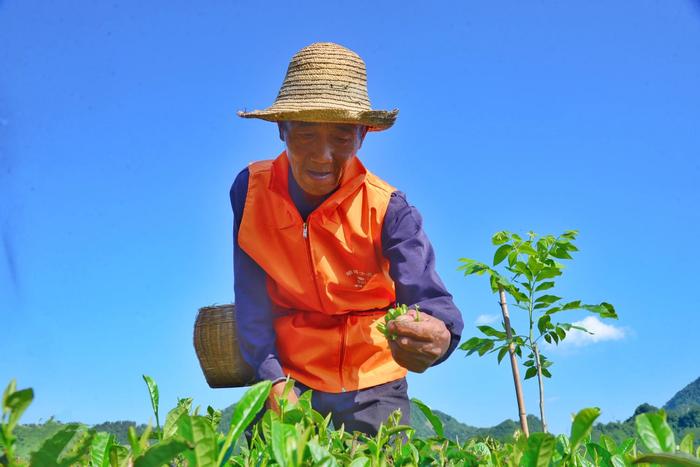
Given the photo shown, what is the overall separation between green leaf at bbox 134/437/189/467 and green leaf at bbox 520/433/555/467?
422 mm

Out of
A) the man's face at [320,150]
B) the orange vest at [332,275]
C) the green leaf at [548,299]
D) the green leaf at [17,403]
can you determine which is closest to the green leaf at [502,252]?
the green leaf at [548,299]

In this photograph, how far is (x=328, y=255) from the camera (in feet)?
9.76

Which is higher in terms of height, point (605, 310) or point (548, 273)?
point (548, 273)

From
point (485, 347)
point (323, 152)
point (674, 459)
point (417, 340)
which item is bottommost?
point (674, 459)

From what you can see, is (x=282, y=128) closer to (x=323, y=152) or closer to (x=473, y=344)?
(x=323, y=152)

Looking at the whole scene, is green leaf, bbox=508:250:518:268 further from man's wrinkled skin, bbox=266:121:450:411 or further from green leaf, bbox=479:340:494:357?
man's wrinkled skin, bbox=266:121:450:411

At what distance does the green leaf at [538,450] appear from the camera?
0.84m

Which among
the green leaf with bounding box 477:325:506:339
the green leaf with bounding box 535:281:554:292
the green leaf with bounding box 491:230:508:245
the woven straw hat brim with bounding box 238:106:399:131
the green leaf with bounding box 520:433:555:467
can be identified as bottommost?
the green leaf with bounding box 520:433:555:467

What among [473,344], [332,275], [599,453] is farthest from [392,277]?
[599,453]

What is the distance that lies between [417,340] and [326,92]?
3.88 feet

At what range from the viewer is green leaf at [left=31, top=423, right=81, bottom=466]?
70cm

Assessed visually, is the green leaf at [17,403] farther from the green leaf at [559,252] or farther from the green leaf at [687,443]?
A: the green leaf at [559,252]

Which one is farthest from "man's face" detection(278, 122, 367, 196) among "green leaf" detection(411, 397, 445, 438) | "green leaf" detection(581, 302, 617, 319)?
"green leaf" detection(411, 397, 445, 438)

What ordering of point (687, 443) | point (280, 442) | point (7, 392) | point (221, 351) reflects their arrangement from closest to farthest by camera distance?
point (7, 392), point (280, 442), point (687, 443), point (221, 351)
